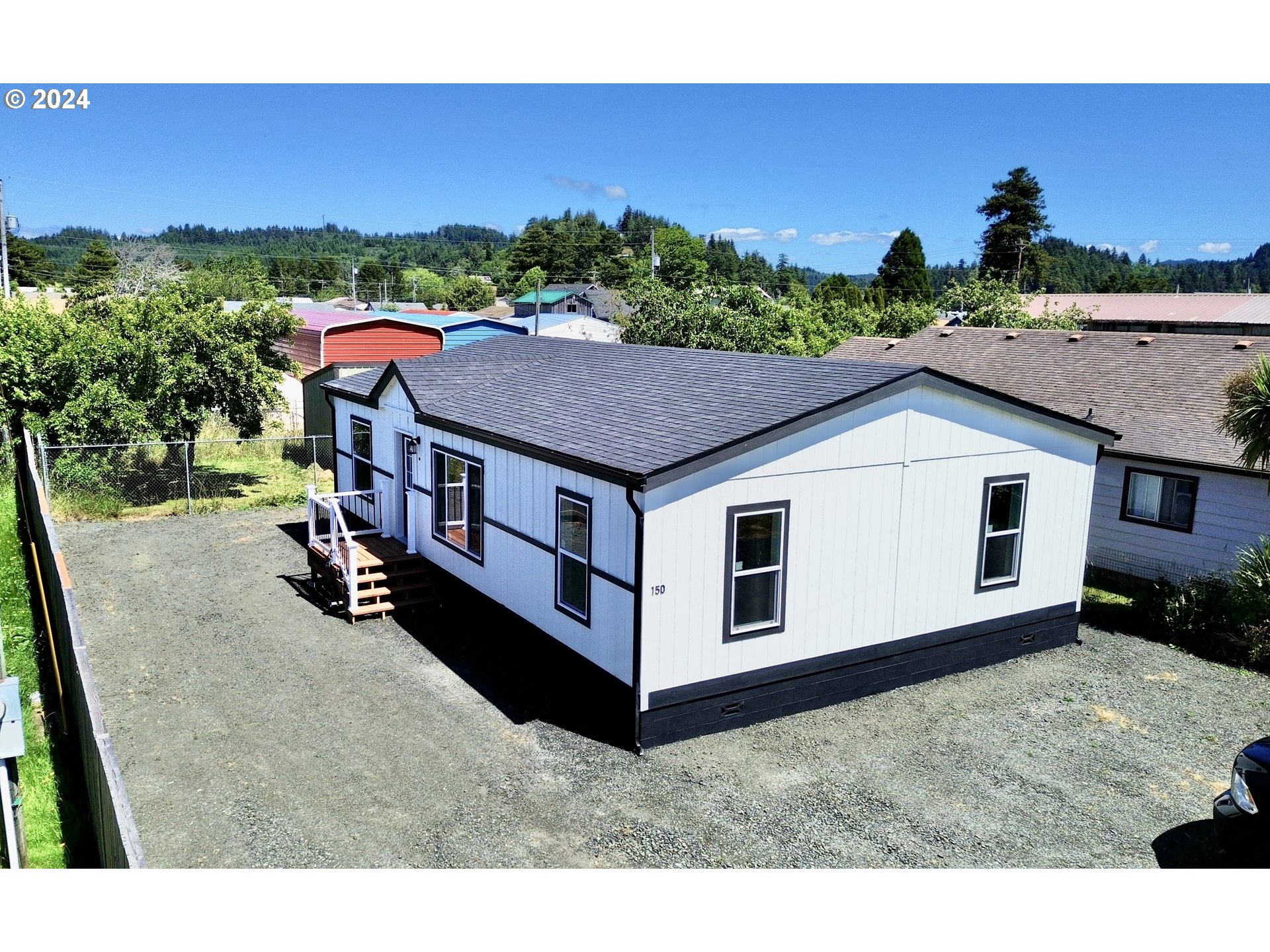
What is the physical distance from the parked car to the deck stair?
384 inches

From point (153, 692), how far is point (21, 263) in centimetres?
8233

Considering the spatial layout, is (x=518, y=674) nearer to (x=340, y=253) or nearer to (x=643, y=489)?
(x=643, y=489)

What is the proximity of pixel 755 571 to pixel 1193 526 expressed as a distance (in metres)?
8.77

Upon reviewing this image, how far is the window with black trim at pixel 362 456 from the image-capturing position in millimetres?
15750

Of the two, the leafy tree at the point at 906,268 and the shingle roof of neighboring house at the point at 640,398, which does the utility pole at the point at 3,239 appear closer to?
the shingle roof of neighboring house at the point at 640,398

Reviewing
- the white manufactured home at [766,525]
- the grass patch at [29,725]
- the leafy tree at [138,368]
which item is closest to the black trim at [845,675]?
the white manufactured home at [766,525]

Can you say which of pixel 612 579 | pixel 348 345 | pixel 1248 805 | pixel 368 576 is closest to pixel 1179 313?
pixel 348 345

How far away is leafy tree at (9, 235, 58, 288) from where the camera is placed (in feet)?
241

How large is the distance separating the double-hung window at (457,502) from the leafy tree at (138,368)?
817 cm

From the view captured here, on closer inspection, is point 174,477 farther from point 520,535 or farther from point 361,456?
point 520,535

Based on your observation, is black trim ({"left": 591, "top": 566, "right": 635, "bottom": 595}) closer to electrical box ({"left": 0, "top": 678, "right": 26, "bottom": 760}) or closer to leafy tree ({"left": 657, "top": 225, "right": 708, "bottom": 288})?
electrical box ({"left": 0, "top": 678, "right": 26, "bottom": 760})

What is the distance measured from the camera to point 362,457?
16141 mm

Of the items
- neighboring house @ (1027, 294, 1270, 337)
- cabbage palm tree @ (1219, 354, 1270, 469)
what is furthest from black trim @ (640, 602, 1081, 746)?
neighboring house @ (1027, 294, 1270, 337)

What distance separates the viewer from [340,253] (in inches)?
6181
